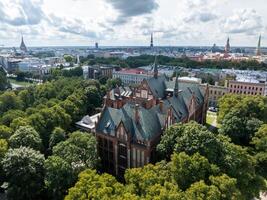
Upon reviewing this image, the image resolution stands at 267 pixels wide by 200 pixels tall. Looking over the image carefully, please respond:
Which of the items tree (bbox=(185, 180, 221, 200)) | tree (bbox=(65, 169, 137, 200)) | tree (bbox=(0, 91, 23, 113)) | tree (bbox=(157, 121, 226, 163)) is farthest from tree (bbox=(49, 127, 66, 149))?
tree (bbox=(185, 180, 221, 200))

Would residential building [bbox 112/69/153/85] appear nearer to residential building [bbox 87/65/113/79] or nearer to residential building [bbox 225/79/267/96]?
residential building [bbox 87/65/113/79]

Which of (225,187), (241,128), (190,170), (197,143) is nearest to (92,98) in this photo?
(241,128)

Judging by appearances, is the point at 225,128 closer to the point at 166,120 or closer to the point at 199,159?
the point at 166,120

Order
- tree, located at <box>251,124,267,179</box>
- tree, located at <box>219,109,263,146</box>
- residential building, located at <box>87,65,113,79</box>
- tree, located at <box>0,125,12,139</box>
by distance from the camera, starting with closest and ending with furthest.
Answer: tree, located at <box>251,124,267,179</box> < tree, located at <box>0,125,12,139</box> < tree, located at <box>219,109,263,146</box> < residential building, located at <box>87,65,113,79</box>

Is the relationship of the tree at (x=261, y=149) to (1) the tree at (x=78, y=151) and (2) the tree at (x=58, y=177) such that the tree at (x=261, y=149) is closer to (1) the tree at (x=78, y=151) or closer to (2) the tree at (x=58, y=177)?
(1) the tree at (x=78, y=151)

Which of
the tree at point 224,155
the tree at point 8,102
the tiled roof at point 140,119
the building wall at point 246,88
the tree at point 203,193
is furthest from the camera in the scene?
the building wall at point 246,88

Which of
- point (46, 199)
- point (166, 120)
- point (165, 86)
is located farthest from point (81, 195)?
point (165, 86)

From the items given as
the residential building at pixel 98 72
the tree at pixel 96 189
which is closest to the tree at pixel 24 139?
the tree at pixel 96 189
